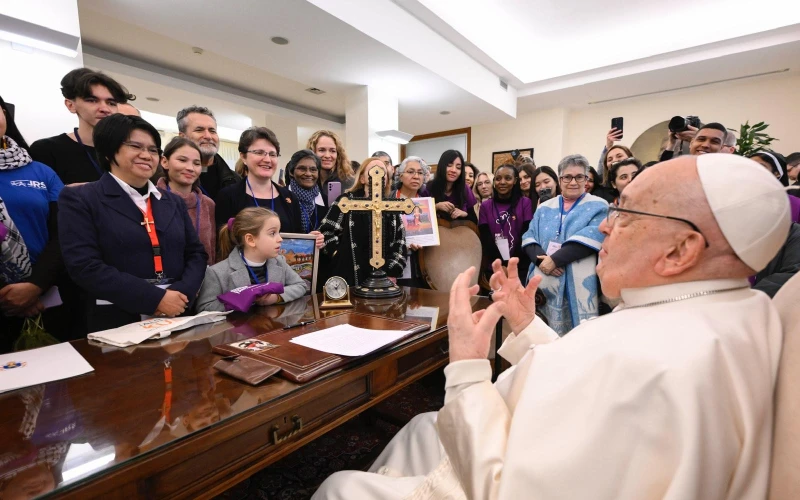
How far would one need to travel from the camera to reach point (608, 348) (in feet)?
2.81

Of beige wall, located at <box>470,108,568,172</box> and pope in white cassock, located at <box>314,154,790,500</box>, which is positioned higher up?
beige wall, located at <box>470,108,568,172</box>

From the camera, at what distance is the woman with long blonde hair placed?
372cm

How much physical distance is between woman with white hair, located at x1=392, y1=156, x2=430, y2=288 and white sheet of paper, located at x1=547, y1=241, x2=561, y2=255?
1063 mm

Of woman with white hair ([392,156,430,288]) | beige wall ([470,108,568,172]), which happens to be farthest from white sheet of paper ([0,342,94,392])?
beige wall ([470,108,568,172])

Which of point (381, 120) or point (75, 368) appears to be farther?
point (381, 120)

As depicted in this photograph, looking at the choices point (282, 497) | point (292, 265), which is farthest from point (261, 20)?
point (282, 497)

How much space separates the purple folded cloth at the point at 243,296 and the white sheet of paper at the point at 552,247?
2.29m

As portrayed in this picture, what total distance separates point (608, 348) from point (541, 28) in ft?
23.6

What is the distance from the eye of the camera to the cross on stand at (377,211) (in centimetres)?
228

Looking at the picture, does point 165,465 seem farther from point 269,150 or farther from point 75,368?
point 269,150

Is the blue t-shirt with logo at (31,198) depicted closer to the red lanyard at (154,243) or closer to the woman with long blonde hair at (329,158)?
the red lanyard at (154,243)

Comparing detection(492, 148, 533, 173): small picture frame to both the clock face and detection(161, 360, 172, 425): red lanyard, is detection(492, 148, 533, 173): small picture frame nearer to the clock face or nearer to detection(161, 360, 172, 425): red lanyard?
the clock face

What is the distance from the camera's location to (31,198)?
206cm

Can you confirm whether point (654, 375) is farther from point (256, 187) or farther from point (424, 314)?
point (256, 187)
